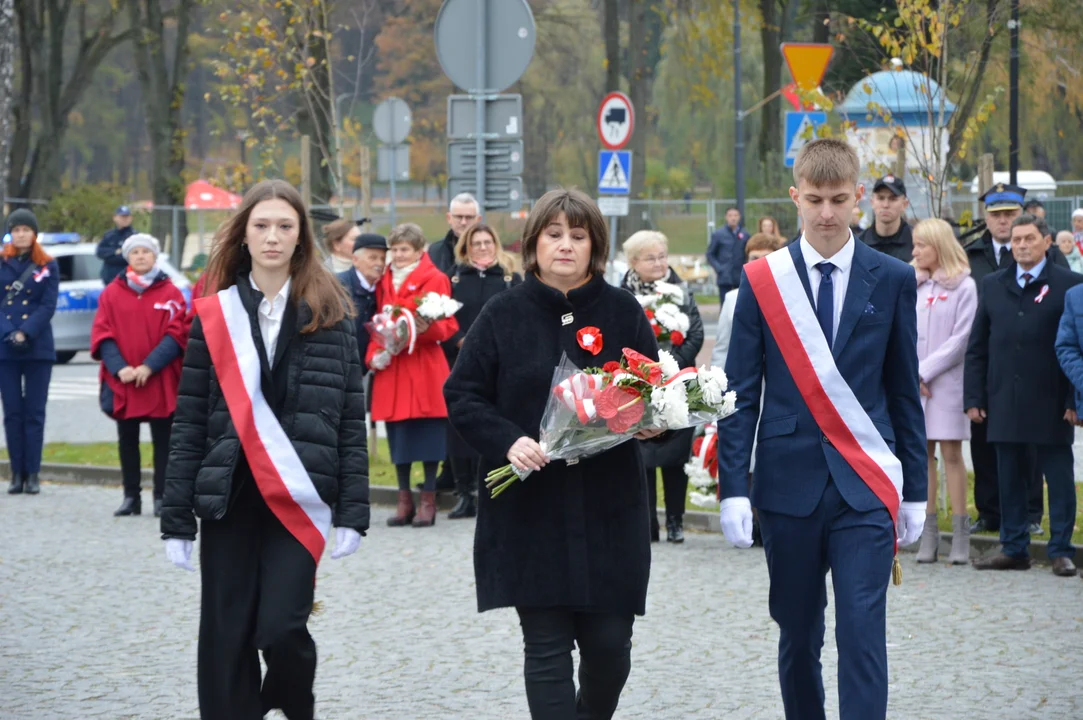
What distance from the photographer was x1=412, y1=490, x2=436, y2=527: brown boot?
1190cm

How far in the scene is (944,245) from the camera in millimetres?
10297

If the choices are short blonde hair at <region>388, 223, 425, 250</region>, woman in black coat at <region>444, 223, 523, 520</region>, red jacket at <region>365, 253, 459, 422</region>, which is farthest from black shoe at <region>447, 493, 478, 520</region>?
short blonde hair at <region>388, 223, 425, 250</region>

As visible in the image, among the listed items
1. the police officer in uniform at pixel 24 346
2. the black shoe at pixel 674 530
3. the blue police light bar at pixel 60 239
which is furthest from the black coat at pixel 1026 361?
the blue police light bar at pixel 60 239

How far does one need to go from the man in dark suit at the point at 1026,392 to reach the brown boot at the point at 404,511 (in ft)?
13.2

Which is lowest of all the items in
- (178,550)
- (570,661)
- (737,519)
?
(570,661)

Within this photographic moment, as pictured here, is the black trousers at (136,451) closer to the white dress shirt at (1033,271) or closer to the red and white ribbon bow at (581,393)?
the white dress shirt at (1033,271)

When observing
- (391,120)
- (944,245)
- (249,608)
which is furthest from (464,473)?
(391,120)

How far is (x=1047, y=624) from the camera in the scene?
8.38 meters

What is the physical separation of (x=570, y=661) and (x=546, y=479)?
0.57 m

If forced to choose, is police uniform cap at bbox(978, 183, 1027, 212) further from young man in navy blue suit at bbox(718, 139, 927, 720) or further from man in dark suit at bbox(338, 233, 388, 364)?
young man in navy blue suit at bbox(718, 139, 927, 720)

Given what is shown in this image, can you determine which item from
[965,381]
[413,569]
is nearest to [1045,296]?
[965,381]

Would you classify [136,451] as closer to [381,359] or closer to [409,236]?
[381,359]

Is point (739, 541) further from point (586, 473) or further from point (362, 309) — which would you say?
point (362, 309)

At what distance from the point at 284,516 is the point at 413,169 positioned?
2735 inches
